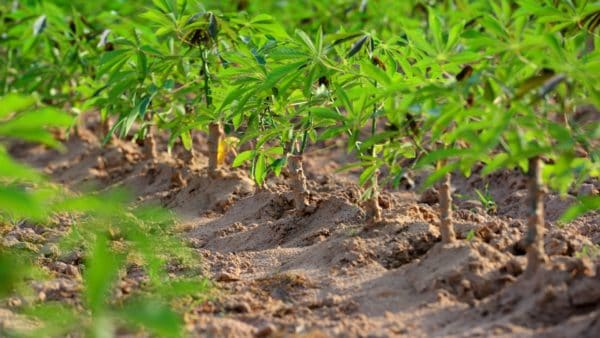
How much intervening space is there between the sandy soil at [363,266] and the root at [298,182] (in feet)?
0.15

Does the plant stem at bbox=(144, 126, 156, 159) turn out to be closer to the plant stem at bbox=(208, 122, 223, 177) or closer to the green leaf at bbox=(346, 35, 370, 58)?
the plant stem at bbox=(208, 122, 223, 177)

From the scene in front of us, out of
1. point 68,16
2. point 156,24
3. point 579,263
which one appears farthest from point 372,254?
point 68,16

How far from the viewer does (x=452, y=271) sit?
2541mm

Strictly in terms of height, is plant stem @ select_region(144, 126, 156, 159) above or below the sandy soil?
above

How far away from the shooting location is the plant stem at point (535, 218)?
2383mm

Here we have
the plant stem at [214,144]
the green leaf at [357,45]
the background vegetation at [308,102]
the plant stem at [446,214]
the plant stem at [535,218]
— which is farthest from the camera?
the plant stem at [214,144]

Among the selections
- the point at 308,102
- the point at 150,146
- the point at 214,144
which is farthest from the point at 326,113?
the point at 150,146

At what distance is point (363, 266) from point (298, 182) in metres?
0.72

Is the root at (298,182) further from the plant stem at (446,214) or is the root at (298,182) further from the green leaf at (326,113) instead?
the plant stem at (446,214)

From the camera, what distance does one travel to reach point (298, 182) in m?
3.48

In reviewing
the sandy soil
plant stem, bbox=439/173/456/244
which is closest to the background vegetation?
plant stem, bbox=439/173/456/244

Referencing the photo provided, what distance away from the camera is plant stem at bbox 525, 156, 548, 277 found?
2.38 metres

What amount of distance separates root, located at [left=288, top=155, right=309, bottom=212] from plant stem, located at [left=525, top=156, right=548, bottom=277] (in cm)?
Answer: 117

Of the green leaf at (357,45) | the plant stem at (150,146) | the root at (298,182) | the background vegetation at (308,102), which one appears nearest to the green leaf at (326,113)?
the background vegetation at (308,102)
